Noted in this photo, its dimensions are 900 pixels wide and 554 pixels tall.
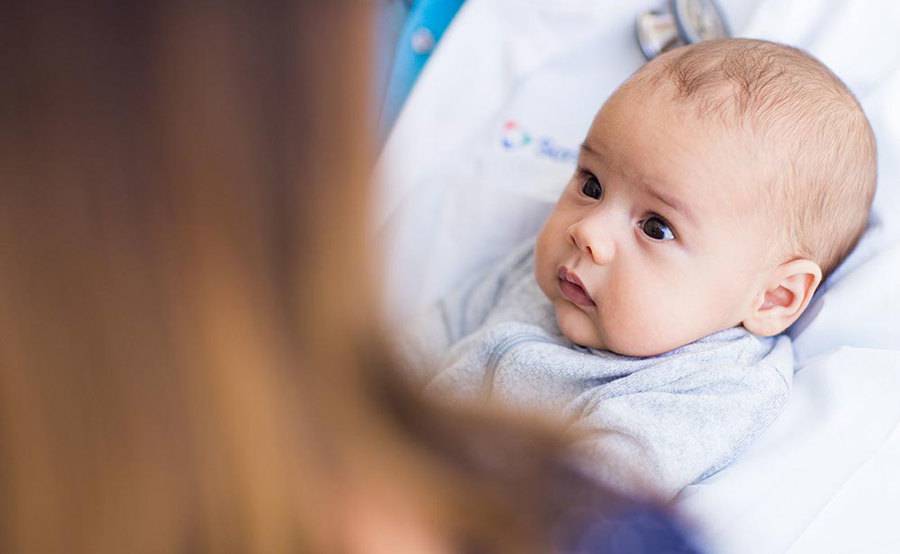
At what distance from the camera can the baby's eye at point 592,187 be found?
1.07m

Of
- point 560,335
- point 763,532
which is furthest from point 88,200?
point 560,335

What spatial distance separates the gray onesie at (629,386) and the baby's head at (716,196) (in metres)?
0.03

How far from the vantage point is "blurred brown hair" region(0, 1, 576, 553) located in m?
0.36

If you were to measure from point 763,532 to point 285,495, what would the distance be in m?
0.58

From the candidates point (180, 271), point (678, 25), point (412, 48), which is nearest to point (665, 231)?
point (678, 25)

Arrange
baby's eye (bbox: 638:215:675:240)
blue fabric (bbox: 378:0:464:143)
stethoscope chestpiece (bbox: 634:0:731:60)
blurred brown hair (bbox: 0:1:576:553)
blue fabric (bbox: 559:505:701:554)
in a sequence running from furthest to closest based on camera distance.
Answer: blue fabric (bbox: 378:0:464:143) → stethoscope chestpiece (bbox: 634:0:731:60) → baby's eye (bbox: 638:215:675:240) → blue fabric (bbox: 559:505:701:554) → blurred brown hair (bbox: 0:1:576:553)

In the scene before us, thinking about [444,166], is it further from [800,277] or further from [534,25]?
[800,277]

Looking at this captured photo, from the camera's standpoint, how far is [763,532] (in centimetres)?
88

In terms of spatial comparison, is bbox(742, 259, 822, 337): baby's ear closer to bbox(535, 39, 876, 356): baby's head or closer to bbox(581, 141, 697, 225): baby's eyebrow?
bbox(535, 39, 876, 356): baby's head

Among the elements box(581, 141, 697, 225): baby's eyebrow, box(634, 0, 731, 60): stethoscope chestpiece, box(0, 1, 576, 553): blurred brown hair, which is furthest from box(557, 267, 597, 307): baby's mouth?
box(0, 1, 576, 553): blurred brown hair

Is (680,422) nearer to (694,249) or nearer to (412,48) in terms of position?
(694,249)

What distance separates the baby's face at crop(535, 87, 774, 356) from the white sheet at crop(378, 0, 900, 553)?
0.13m

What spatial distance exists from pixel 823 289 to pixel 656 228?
0.74 feet

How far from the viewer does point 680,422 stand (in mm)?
957
